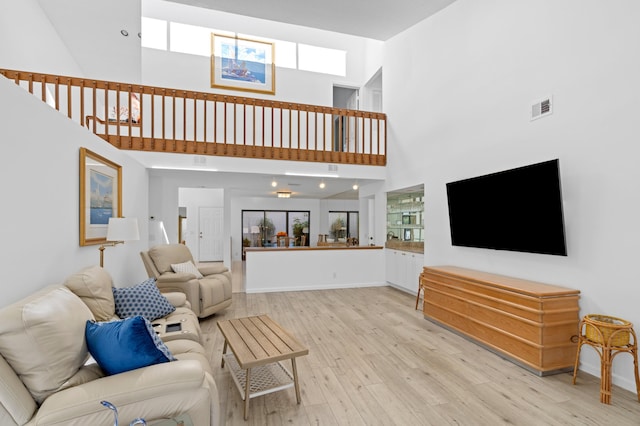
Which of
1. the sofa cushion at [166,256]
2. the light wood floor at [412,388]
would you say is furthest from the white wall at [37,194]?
the light wood floor at [412,388]

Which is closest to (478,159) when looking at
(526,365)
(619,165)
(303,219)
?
(619,165)

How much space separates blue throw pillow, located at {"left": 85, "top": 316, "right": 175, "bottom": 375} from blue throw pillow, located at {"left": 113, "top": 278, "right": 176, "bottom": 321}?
1.08 metres

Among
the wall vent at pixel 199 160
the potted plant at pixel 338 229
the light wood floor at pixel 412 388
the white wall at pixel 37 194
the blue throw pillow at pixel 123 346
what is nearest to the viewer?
the blue throw pillow at pixel 123 346

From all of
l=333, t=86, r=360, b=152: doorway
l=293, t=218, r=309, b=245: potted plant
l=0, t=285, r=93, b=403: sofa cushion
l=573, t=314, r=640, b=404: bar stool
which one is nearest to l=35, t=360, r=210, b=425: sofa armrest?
l=0, t=285, r=93, b=403: sofa cushion

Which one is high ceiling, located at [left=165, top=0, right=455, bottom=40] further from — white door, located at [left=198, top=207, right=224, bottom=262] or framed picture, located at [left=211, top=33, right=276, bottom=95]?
white door, located at [left=198, top=207, right=224, bottom=262]

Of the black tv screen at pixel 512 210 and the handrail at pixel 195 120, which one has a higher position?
the handrail at pixel 195 120

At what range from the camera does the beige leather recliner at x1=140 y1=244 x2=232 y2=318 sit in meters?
4.15

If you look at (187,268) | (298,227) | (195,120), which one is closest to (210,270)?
(187,268)

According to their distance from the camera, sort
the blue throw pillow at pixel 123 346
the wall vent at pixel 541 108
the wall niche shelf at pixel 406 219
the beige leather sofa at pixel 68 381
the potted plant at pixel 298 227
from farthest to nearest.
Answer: the potted plant at pixel 298 227
the wall niche shelf at pixel 406 219
the wall vent at pixel 541 108
the blue throw pillow at pixel 123 346
the beige leather sofa at pixel 68 381

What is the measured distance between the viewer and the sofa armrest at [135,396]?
4.65 ft

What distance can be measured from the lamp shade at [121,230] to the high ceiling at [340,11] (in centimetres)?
364

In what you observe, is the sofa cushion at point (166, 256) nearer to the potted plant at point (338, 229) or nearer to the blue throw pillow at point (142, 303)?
the blue throw pillow at point (142, 303)

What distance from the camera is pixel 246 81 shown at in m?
7.68

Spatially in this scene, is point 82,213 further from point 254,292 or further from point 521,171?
point 521,171
